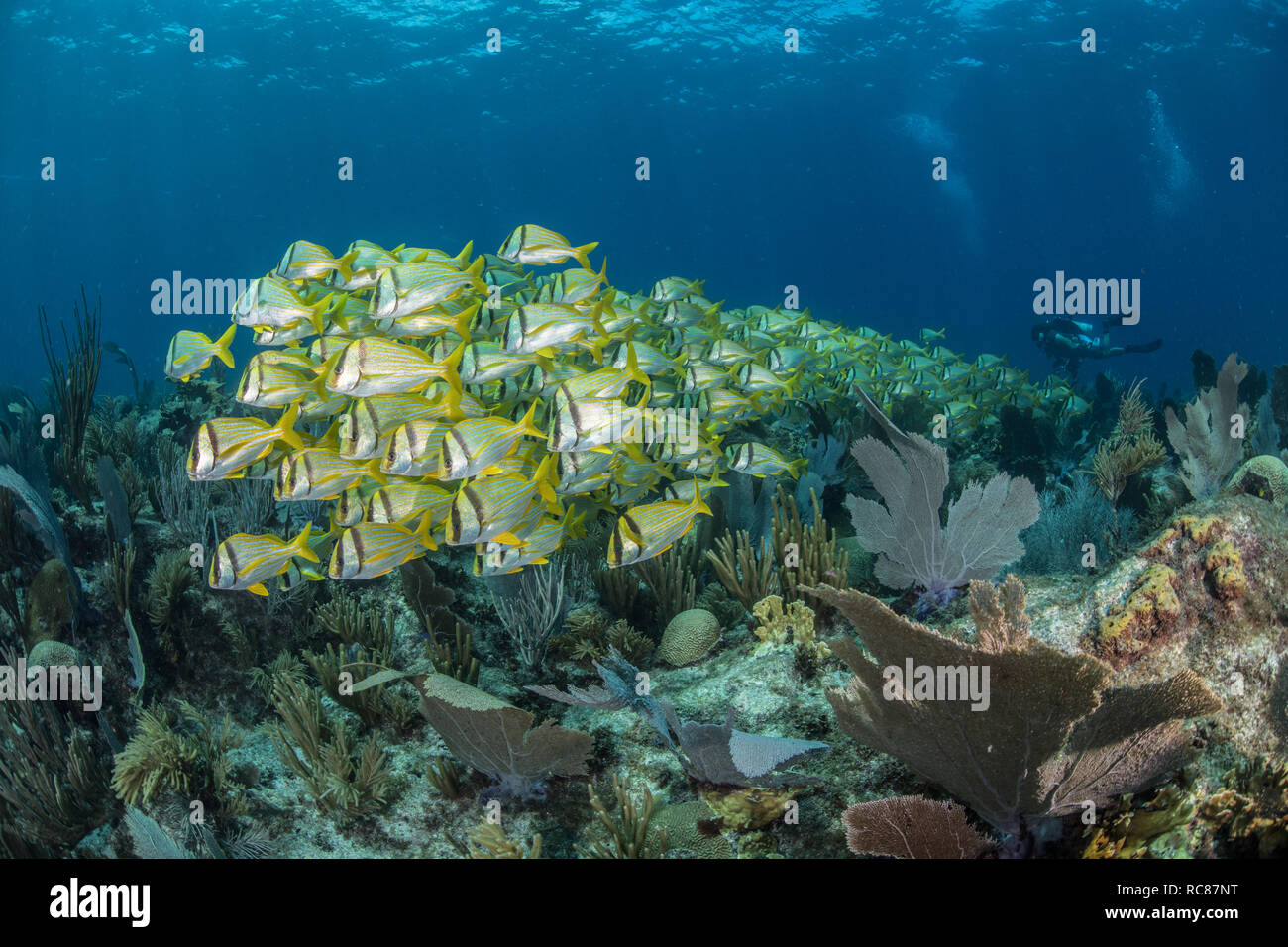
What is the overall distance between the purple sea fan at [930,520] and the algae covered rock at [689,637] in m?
1.11

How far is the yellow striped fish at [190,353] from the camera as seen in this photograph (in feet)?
13.9

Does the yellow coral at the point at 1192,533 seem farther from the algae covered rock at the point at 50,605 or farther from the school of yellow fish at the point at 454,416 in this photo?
the algae covered rock at the point at 50,605

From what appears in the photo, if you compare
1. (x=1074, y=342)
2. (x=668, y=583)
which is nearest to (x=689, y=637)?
(x=668, y=583)

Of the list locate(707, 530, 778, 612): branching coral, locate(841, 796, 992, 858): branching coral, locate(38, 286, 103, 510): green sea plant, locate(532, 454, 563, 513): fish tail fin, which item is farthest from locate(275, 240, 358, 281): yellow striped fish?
locate(841, 796, 992, 858): branching coral

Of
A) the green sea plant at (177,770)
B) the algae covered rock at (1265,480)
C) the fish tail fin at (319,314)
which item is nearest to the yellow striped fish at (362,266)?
the fish tail fin at (319,314)

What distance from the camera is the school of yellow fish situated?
3219 millimetres

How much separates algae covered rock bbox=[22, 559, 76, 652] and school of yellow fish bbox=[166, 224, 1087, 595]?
1.75 m

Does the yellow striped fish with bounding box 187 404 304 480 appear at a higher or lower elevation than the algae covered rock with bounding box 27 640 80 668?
higher

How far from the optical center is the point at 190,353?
4.26 metres

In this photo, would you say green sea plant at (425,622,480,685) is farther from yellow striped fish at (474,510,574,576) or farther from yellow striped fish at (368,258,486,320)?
Answer: yellow striped fish at (368,258,486,320)

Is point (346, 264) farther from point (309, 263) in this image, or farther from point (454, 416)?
point (454, 416)
